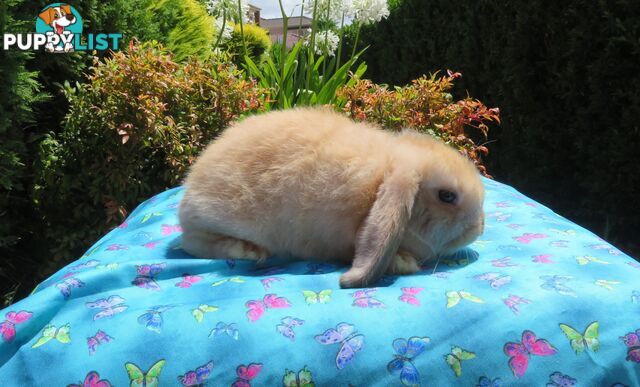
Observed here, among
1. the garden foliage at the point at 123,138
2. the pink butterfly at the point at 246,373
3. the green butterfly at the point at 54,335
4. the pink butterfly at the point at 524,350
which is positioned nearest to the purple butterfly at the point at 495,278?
the pink butterfly at the point at 524,350

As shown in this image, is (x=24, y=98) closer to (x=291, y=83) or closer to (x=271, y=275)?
(x=291, y=83)

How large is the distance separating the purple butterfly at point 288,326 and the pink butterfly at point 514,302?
586mm

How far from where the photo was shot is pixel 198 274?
1.96 m

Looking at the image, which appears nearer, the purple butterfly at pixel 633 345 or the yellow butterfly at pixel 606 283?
the purple butterfly at pixel 633 345

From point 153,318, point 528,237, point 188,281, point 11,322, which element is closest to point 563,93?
point 528,237

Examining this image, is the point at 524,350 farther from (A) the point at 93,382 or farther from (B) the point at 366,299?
(A) the point at 93,382

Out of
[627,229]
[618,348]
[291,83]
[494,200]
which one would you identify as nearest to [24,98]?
[291,83]

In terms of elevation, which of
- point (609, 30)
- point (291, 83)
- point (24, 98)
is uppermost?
point (609, 30)

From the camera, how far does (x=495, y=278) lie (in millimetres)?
1682

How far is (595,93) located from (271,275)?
136 inches

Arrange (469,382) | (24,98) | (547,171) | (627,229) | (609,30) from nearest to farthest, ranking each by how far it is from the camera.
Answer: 1. (469,382)
2. (24,98)
3. (609,30)
4. (627,229)
5. (547,171)

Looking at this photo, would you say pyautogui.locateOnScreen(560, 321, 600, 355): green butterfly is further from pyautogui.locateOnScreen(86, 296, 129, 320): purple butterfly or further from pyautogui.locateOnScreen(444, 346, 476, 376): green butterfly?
pyautogui.locateOnScreen(86, 296, 129, 320): purple butterfly

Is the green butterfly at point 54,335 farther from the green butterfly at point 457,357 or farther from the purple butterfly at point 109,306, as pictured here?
the green butterfly at point 457,357

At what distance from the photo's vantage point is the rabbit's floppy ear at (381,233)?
161cm
